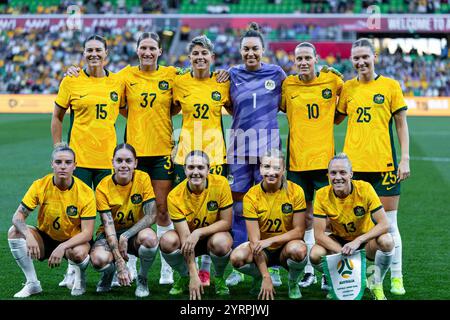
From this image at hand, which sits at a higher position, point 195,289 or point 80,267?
point 80,267

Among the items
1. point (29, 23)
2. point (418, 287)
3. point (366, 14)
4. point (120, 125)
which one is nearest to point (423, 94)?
point (366, 14)

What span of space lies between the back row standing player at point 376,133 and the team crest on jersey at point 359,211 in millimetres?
424

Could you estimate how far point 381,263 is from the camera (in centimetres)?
569

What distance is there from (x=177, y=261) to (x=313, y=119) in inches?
58.7

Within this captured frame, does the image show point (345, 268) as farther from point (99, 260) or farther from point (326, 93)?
point (99, 260)

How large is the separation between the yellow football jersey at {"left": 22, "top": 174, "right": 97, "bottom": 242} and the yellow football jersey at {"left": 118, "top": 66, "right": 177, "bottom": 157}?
2.36ft

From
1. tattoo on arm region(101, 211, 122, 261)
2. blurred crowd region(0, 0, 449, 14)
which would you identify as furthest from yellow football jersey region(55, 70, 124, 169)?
blurred crowd region(0, 0, 449, 14)

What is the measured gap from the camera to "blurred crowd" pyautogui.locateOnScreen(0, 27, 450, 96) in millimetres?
30375

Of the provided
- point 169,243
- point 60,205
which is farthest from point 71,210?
point 169,243

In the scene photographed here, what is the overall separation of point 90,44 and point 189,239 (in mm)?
1693

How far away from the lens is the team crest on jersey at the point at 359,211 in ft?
18.7

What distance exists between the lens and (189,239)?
18.7 feet

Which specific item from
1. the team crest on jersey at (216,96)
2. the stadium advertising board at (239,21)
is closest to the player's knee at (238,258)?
the team crest on jersey at (216,96)
